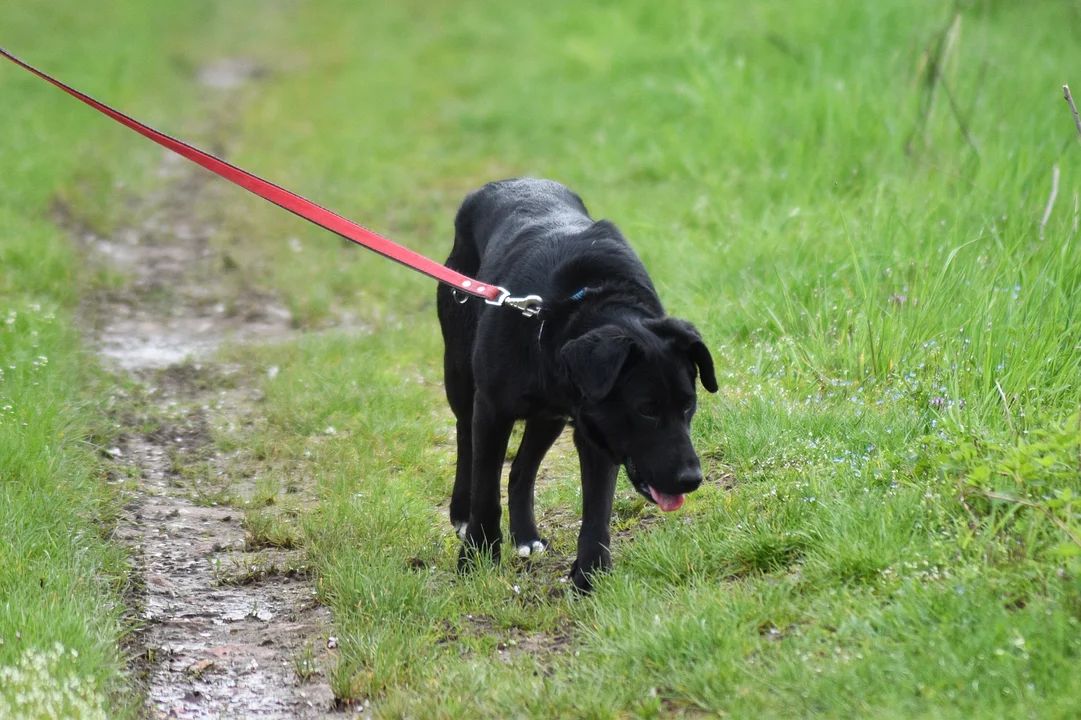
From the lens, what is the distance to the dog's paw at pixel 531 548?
157 inches

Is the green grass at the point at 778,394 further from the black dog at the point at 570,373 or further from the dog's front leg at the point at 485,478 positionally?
the black dog at the point at 570,373

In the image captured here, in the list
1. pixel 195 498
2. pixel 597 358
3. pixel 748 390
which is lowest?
pixel 195 498

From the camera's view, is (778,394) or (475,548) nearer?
(475,548)

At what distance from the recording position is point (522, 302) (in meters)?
3.58

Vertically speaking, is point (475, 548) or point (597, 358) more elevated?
point (597, 358)

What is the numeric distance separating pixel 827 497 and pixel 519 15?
39.9 feet

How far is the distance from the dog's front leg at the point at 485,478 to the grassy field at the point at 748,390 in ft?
0.48

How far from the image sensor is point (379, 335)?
6297mm

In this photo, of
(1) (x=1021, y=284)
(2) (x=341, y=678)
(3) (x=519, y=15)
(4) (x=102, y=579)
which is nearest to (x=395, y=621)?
(2) (x=341, y=678)

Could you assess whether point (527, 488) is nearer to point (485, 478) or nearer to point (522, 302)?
point (485, 478)

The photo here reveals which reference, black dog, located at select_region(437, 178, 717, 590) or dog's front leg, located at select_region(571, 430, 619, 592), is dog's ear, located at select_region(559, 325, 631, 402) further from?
dog's front leg, located at select_region(571, 430, 619, 592)

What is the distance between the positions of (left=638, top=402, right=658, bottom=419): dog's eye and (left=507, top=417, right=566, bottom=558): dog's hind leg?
68 centimetres

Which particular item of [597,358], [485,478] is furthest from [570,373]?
[485,478]

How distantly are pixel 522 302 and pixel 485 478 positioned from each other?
66cm
